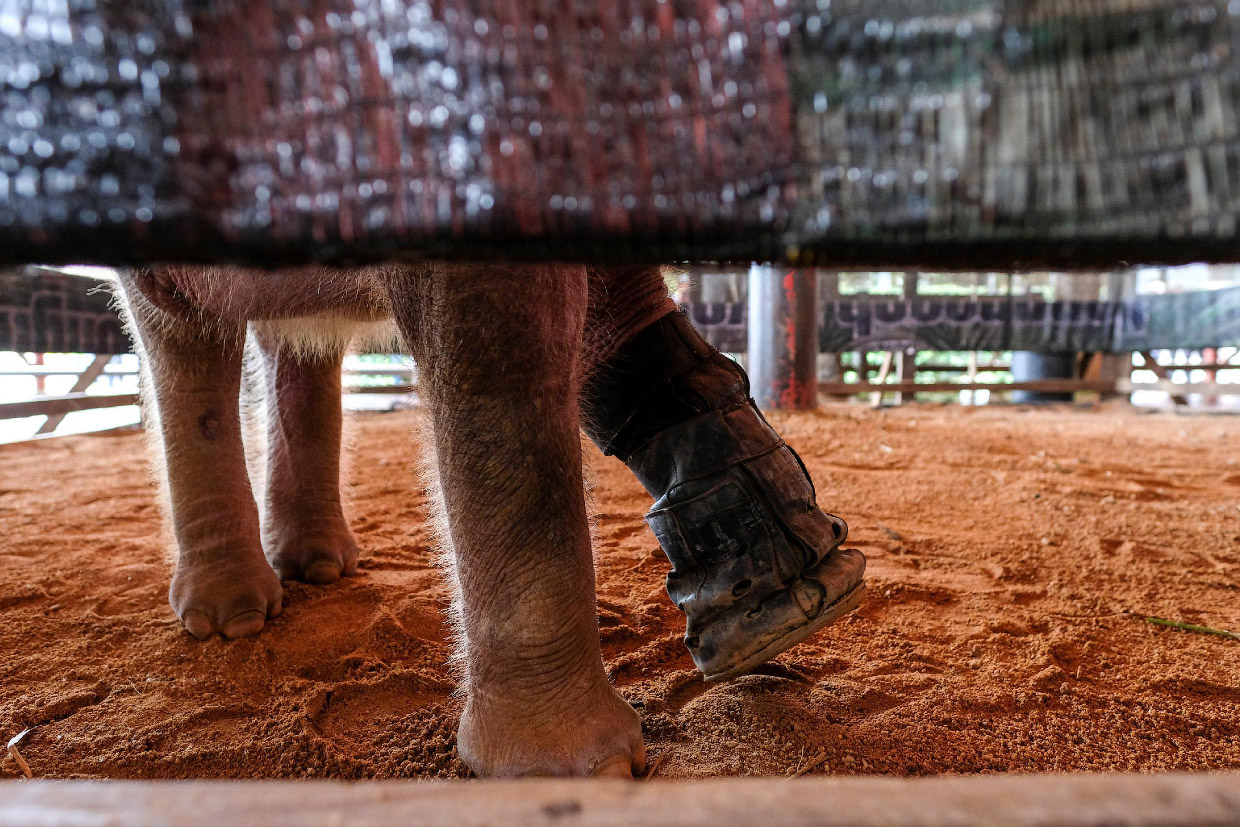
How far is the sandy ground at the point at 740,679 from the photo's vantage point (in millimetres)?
979

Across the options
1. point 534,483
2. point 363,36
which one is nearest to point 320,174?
point 363,36

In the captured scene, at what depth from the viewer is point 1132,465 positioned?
3.29m

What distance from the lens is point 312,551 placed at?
175 centimetres

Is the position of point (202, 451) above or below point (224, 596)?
above

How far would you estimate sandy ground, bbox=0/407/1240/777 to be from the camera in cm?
98

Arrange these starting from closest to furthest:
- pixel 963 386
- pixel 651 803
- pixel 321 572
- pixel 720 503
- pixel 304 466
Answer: pixel 651 803 < pixel 720 503 < pixel 321 572 < pixel 304 466 < pixel 963 386


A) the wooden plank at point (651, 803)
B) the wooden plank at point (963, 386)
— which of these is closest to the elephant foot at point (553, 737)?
the wooden plank at point (651, 803)

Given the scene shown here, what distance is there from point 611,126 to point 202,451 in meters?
1.45

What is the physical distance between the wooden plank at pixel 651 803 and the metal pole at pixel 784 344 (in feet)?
14.8

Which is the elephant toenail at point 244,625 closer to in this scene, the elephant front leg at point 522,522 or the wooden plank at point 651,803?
the elephant front leg at point 522,522

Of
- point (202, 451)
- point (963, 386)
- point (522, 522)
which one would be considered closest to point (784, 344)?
point (963, 386)

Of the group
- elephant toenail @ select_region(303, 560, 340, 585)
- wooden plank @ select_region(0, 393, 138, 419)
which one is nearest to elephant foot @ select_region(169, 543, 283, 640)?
elephant toenail @ select_region(303, 560, 340, 585)

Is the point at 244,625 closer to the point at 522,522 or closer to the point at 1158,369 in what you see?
the point at 522,522

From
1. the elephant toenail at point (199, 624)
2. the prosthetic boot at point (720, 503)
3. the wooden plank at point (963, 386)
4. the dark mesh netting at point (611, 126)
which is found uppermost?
the dark mesh netting at point (611, 126)
